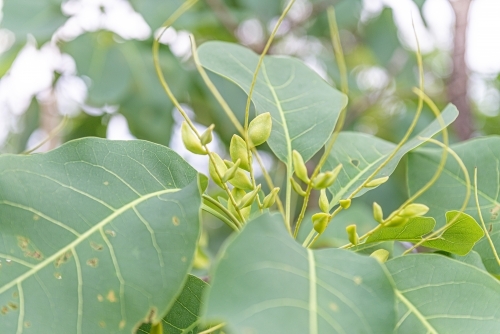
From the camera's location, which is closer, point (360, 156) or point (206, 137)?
point (206, 137)

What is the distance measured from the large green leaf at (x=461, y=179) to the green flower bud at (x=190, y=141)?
30 centimetres

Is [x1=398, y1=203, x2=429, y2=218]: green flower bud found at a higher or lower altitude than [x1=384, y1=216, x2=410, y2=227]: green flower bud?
higher

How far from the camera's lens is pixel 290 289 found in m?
0.33

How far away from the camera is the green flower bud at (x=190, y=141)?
0.47 m

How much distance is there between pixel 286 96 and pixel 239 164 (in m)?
0.22

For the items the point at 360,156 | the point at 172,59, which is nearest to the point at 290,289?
the point at 360,156

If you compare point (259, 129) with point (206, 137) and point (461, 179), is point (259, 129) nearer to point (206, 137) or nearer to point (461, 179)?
point (206, 137)

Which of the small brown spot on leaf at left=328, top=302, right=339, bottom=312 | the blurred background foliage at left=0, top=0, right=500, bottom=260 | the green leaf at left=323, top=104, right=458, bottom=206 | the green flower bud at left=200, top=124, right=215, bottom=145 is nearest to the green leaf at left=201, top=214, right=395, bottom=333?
the small brown spot on leaf at left=328, top=302, right=339, bottom=312

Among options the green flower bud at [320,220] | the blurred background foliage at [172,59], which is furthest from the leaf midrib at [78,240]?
the blurred background foliage at [172,59]

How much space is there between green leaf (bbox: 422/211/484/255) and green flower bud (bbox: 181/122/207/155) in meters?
0.23

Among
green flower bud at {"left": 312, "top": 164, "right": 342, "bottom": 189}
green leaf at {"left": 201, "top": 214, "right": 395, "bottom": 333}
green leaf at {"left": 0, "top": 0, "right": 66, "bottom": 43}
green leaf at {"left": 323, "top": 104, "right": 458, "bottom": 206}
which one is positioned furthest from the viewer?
green leaf at {"left": 0, "top": 0, "right": 66, "bottom": 43}

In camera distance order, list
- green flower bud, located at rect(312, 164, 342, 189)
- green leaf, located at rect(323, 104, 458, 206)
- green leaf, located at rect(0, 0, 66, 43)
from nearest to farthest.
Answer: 1. green flower bud, located at rect(312, 164, 342, 189)
2. green leaf, located at rect(323, 104, 458, 206)
3. green leaf, located at rect(0, 0, 66, 43)

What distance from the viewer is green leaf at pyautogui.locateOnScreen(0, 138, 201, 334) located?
1.29 feet

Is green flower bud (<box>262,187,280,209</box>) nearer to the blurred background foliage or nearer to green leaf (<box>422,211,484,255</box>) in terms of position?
green leaf (<box>422,211,484,255</box>)
